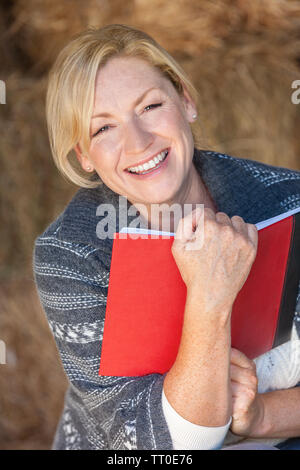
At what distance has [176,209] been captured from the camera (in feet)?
3.14

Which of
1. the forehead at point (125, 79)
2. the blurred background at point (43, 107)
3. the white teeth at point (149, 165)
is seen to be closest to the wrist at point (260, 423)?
the white teeth at point (149, 165)

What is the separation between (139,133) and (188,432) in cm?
43

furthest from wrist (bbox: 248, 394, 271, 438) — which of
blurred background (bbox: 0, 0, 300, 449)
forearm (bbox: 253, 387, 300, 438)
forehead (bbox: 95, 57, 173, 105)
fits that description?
blurred background (bbox: 0, 0, 300, 449)

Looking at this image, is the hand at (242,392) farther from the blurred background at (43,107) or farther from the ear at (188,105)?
the blurred background at (43,107)

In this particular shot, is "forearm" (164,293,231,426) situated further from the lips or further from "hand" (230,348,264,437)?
the lips

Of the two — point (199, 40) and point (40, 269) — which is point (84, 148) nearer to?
point (40, 269)

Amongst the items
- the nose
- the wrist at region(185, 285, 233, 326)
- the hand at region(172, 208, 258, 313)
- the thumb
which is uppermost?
the nose

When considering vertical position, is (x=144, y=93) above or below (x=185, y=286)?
above

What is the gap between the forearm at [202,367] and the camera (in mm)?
Answer: 697

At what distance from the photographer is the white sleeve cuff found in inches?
28.0

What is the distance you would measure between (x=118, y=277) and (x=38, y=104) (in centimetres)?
99

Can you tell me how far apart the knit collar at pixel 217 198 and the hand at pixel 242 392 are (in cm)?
26

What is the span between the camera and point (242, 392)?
75cm
